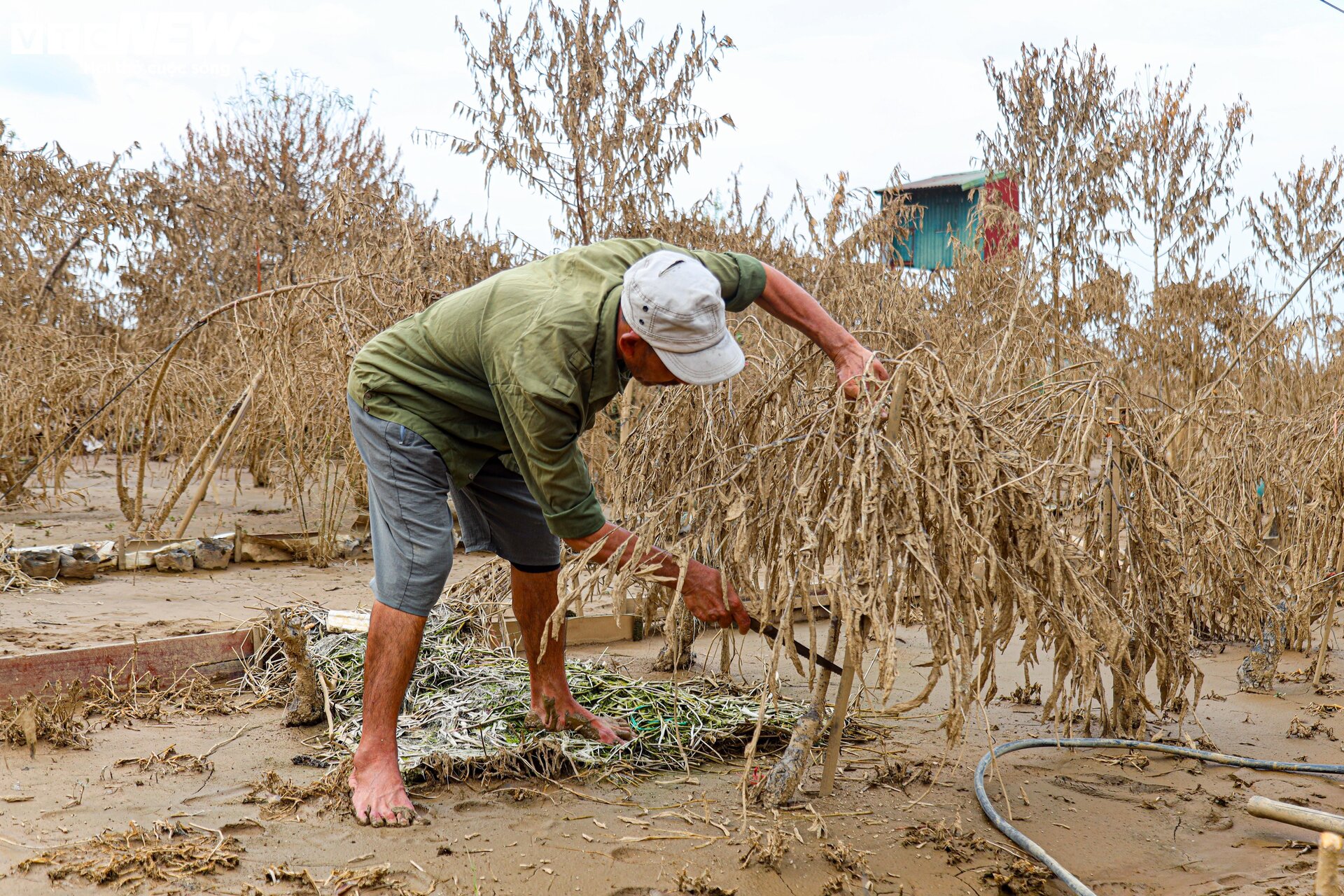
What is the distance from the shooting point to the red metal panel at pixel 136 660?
377cm

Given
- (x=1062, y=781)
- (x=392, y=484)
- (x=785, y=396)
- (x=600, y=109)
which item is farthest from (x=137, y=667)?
(x=600, y=109)

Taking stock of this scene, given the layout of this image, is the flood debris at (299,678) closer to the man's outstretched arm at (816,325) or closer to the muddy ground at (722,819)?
the muddy ground at (722,819)

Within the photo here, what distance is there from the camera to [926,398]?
2.91 meters

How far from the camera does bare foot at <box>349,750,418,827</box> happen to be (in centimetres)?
293

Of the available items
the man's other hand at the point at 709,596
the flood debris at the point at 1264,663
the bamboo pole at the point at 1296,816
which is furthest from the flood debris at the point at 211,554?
the bamboo pole at the point at 1296,816

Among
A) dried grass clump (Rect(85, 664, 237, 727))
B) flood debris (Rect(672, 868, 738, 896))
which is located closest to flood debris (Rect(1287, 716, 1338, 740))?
flood debris (Rect(672, 868, 738, 896))

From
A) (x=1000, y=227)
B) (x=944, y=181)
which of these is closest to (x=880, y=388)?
(x=1000, y=227)

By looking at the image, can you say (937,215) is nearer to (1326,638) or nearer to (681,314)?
(1326,638)

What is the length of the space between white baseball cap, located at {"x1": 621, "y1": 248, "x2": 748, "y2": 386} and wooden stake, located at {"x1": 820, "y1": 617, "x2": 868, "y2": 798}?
814 mm

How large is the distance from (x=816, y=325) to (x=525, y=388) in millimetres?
941

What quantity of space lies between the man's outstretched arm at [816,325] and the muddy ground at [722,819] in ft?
3.77

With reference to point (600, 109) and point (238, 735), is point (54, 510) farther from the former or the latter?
point (238, 735)

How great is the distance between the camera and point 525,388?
9.02 ft

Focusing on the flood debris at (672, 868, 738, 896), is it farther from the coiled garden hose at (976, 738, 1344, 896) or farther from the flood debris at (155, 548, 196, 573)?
the flood debris at (155, 548, 196, 573)
